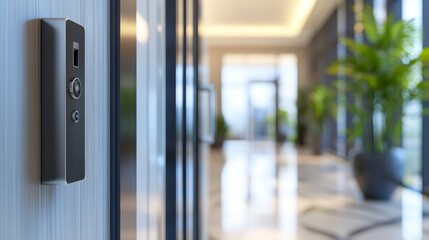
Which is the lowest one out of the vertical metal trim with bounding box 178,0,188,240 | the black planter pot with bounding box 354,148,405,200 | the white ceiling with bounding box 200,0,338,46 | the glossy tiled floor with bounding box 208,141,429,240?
the glossy tiled floor with bounding box 208,141,429,240

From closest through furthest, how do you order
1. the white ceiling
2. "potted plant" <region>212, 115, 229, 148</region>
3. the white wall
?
the white wall
the white ceiling
"potted plant" <region>212, 115, 229, 148</region>

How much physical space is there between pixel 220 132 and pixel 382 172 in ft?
31.0

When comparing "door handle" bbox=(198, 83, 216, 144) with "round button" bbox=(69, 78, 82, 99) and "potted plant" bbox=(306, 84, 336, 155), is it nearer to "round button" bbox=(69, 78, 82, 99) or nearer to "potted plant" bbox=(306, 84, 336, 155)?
"round button" bbox=(69, 78, 82, 99)

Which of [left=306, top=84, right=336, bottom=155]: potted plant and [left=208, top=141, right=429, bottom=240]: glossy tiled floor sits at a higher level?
[left=306, top=84, right=336, bottom=155]: potted plant

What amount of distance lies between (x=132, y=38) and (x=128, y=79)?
0.24ft

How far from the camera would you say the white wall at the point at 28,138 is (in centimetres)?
34

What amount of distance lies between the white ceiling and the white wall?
29.4 ft

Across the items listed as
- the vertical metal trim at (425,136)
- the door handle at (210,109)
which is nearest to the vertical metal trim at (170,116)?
the door handle at (210,109)

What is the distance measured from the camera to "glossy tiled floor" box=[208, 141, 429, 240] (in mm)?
3652

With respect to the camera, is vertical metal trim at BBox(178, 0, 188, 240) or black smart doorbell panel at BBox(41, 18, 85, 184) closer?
black smart doorbell panel at BBox(41, 18, 85, 184)

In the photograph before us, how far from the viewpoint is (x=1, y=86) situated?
338mm

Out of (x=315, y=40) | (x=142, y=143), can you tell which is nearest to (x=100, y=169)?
(x=142, y=143)

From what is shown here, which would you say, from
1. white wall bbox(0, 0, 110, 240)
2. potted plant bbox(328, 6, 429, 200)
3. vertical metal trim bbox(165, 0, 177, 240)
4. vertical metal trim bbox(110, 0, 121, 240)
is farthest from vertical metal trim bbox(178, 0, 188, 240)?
potted plant bbox(328, 6, 429, 200)

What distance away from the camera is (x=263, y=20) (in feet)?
41.2
